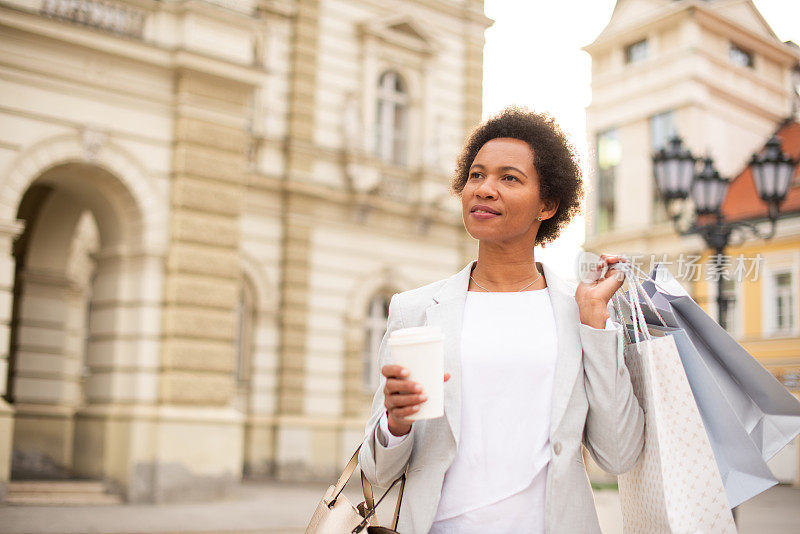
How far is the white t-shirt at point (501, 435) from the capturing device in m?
2.39

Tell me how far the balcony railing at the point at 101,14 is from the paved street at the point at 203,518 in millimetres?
6120

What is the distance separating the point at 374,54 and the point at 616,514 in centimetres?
1140

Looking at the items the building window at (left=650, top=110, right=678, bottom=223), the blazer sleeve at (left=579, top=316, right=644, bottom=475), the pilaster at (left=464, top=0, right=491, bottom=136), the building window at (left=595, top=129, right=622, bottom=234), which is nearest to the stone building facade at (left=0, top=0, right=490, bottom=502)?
the pilaster at (left=464, top=0, right=491, bottom=136)

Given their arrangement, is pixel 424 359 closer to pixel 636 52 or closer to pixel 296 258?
pixel 296 258

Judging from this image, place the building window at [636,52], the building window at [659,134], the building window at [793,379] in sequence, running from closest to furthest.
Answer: the building window at [793,379], the building window at [659,134], the building window at [636,52]

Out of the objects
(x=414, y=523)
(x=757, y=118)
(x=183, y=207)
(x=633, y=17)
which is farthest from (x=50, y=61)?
(x=757, y=118)

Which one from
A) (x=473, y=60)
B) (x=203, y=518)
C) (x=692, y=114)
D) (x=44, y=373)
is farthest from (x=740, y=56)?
(x=203, y=518)

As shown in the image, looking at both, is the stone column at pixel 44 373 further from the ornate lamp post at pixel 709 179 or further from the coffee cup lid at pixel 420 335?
the coffee cup lid at pixel 420 335

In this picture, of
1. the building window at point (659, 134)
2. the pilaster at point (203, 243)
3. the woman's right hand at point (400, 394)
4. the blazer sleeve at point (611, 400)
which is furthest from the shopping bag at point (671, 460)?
the building window at point (659, 134)

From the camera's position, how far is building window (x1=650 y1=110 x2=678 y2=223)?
2668 cm

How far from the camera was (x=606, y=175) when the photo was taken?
2928 cm

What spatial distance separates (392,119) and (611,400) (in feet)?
59.1

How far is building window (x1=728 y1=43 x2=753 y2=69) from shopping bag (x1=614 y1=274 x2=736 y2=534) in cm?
2731

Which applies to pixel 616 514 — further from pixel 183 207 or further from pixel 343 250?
pixel 343 250
